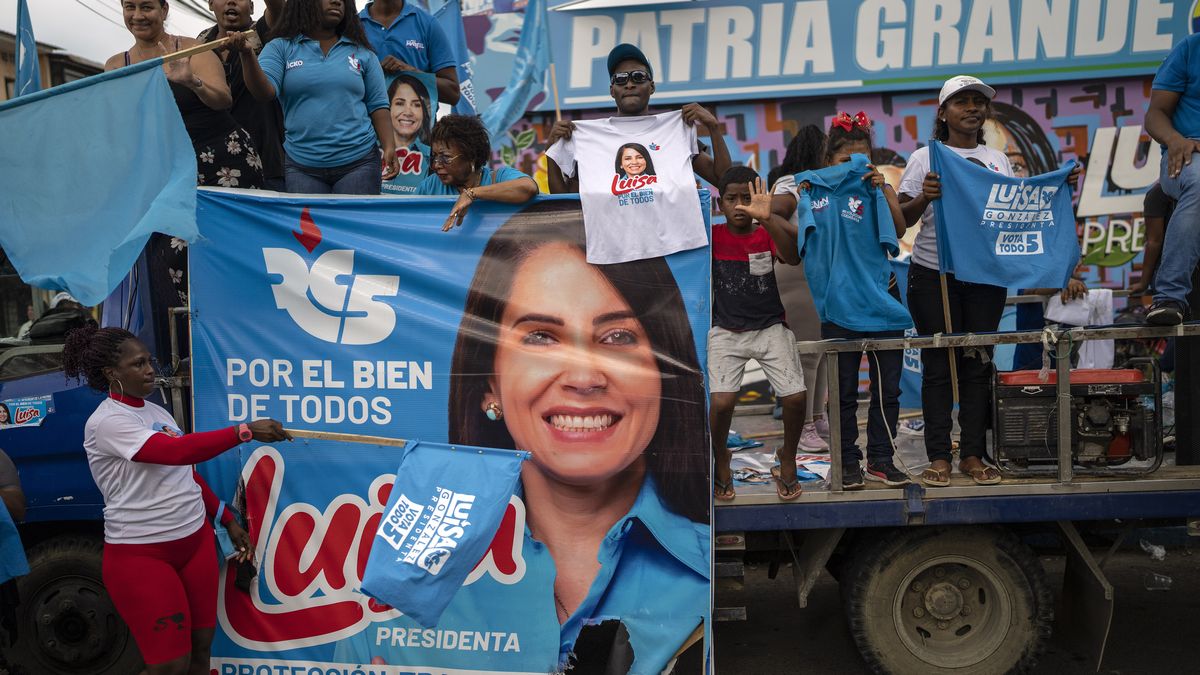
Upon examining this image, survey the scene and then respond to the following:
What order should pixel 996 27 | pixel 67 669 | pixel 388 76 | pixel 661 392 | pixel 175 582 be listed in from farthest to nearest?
pixel 996 27 < pixel 388 76 < pixel 67 669 < pixel 661 392 < pixel 175 582

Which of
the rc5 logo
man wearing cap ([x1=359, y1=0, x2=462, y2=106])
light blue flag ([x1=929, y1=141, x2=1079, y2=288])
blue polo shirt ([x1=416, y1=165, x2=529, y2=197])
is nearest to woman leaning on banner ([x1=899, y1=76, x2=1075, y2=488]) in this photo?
light blue flag ([x1=929, y1=141, x2=1079, y2=288])

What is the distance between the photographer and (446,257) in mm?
4777

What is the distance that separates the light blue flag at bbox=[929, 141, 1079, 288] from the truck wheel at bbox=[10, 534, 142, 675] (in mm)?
4642

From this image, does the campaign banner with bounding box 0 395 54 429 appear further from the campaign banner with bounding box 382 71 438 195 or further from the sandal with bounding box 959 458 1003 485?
the sandal with bounding box 959 458 1003 485

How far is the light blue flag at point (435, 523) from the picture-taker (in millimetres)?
4145

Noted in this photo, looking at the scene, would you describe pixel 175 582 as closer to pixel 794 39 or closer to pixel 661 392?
pixel 661 392

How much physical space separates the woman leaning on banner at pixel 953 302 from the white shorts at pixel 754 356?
842mm

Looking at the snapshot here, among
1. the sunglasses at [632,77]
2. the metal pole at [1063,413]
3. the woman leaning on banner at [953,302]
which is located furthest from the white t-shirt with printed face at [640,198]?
the metal pole at [1063,413]

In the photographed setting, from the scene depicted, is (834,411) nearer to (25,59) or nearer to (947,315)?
(947,315)

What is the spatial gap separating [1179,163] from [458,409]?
3999 millimetres

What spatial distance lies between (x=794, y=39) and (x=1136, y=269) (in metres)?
4.45

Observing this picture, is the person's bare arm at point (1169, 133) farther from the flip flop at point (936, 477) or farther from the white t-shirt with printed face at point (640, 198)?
the white t-shirt with printed face at point (640, 198)

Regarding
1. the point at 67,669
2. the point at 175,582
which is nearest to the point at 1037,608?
the point at 175,582

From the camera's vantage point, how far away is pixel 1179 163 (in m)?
5.34
